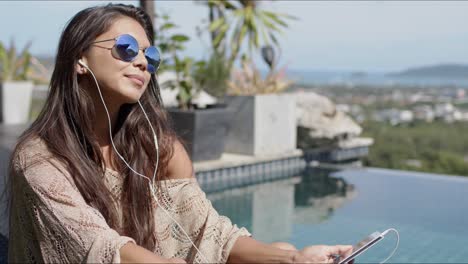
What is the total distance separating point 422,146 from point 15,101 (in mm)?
9416

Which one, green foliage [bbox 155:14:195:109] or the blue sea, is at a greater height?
green foliage [bbox 155:14:195:109]

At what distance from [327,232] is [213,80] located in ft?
9.18

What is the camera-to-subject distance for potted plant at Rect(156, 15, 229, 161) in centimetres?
618

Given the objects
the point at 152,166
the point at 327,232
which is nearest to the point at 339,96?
the point at 327,232

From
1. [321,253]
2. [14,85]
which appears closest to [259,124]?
[14,85]

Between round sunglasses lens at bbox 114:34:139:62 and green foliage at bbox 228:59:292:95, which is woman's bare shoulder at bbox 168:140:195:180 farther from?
green foliage at bbox 228:59:292:95

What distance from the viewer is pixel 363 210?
538cm

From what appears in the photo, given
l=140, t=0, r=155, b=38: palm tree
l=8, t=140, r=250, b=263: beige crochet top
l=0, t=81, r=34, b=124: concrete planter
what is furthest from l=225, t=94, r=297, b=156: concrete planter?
l=8, t=140, r=250, b=263: beige crochet top

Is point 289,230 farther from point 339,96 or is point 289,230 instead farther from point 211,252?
point 339,96

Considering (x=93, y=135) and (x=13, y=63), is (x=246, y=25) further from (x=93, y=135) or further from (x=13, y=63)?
(x=93, y=135)

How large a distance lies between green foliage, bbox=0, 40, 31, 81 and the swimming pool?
3.98 m

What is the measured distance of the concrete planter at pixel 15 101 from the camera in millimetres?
8235

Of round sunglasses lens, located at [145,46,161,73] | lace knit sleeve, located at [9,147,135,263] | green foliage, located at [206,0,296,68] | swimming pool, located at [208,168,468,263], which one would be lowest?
swimming pool, located at [208,168,468,263]

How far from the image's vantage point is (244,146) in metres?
6.93
